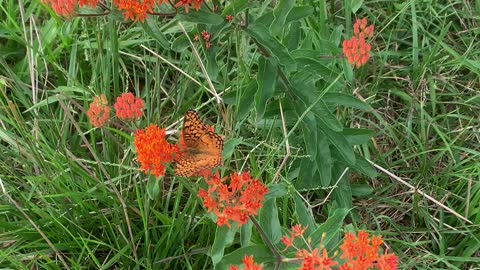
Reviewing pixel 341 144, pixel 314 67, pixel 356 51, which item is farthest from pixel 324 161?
pixel 356 51

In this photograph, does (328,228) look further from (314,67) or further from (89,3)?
(89,3)

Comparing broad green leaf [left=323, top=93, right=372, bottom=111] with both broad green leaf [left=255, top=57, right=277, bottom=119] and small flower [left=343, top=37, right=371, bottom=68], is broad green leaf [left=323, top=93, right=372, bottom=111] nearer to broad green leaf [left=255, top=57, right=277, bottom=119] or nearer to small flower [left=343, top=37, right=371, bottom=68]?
broad green leaf [left=255, top=57, right=277, bottom=119]

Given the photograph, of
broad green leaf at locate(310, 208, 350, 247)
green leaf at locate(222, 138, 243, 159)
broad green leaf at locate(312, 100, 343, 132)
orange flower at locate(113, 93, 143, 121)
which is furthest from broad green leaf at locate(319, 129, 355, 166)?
orange flower at locate(113, 93, 143, 121)

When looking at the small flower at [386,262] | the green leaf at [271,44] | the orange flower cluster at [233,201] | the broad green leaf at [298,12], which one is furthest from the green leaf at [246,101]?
the small flower at [386,262]

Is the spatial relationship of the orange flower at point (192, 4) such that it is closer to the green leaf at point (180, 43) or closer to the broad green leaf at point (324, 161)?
the green leaf at point (180, 43)

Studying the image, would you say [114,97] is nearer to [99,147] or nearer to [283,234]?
[99,147]

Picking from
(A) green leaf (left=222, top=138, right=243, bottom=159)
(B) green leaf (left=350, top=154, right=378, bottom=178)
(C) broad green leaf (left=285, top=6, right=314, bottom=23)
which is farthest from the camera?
(B) green leaf (left=350, top=154, right=378, bottom=178)
